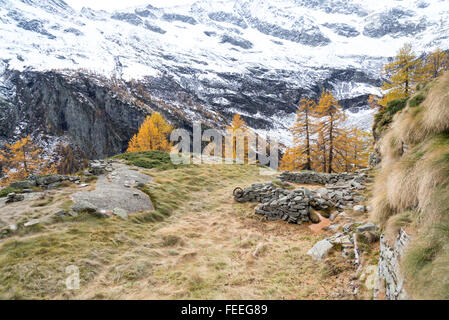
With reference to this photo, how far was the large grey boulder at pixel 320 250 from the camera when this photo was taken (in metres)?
6.70

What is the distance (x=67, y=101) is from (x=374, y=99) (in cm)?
11434

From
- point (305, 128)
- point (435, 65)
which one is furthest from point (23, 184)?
point (435, 65)

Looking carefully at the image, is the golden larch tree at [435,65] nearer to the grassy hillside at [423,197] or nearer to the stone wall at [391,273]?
the grassy hillside at [423,197]

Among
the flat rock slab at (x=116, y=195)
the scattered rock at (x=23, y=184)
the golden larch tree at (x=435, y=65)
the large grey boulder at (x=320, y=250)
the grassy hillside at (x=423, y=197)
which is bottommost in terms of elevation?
the large grey boulder at (x=320, y=250)

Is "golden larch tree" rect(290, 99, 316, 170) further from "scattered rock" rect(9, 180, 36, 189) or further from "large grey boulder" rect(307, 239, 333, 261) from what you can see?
"scattered rock" rect(9, 180, 36, 189)

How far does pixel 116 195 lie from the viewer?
37.7 ft

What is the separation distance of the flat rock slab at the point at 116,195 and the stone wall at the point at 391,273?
31.6ft

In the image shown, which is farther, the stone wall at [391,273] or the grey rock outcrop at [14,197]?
the grey rock outcrop at [14,197]

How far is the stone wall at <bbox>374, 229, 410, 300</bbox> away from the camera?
3.45m

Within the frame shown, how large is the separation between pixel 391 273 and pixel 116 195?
36.7ft

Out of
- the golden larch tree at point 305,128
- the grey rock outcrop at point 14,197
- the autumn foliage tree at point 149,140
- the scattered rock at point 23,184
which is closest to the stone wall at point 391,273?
the grey rock outcrop at point 14,197

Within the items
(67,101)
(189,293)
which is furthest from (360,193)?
(67,101)

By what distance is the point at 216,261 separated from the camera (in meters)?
7.35

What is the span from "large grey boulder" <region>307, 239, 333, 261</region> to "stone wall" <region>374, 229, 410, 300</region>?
7.52 feet
